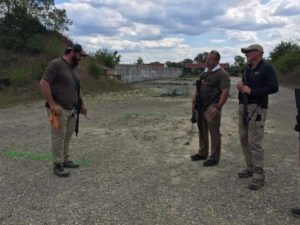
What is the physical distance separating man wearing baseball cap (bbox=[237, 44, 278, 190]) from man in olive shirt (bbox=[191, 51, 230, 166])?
0.78 m

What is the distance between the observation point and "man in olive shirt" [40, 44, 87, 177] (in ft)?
19.4

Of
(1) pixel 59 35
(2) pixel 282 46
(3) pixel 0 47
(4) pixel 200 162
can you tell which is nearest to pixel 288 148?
(4) pixel 200 162

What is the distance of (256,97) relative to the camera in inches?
222

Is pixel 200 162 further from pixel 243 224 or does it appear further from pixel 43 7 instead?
pixel 43 7

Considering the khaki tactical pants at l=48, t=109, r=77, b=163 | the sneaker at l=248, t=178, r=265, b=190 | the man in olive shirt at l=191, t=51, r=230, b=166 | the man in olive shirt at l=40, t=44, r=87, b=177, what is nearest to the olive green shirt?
the man in olive shirt at l=191, t=51, r=230, b=166

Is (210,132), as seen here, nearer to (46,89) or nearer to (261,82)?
(261,82)

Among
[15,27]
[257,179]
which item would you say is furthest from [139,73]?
[257,179]

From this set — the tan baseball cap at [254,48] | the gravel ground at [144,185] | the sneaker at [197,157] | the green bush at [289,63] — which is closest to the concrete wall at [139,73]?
the green bush at [289,63]

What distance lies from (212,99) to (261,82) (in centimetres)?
120

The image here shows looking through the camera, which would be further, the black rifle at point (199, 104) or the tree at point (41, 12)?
the tree at point (41, 12)

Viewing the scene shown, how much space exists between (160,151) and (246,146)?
94.8 inches

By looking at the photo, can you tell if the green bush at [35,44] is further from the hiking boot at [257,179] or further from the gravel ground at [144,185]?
the hiking boot at [257,179]

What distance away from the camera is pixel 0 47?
27.5m

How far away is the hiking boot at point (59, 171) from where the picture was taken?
6094mm
